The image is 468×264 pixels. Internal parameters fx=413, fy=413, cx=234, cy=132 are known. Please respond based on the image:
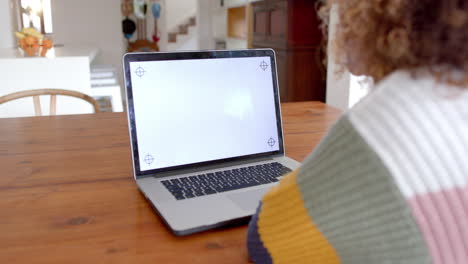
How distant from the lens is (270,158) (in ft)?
2.63

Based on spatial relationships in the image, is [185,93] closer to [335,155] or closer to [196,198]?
[196,198]

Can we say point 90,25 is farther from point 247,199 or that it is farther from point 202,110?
point 247,199

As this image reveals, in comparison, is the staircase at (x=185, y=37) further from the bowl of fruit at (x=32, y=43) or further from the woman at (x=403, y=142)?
Result: the woman at (x=403, y=142)

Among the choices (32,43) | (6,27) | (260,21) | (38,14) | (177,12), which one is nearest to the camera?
(32,43)

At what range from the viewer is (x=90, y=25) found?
503cm

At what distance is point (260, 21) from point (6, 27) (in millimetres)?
2458

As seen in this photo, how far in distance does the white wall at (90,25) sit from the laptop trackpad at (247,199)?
15.0ft

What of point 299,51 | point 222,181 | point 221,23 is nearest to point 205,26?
point 221,23

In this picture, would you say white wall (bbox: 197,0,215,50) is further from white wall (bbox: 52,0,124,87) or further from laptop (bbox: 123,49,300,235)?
laptop (bbox: 123,49,300,235)

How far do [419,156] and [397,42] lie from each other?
81mm

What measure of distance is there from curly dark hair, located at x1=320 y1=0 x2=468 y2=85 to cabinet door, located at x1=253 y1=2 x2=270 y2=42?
405 cm

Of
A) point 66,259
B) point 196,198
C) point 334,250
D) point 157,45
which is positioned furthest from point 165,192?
point 157,45

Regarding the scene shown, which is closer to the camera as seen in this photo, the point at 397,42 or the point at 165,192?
the point at 397,42

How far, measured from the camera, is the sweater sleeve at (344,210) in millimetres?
302
